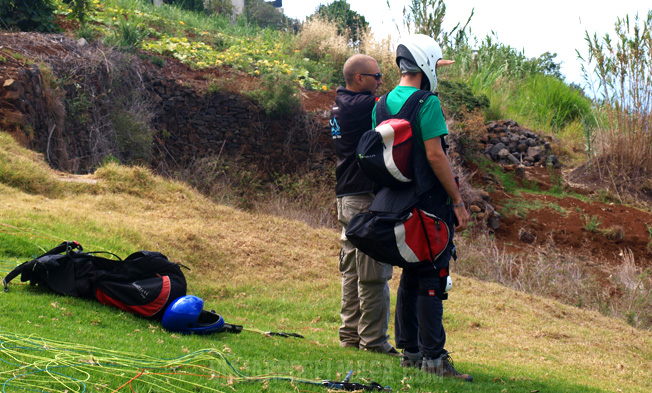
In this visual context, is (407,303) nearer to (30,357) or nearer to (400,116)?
(400,116)

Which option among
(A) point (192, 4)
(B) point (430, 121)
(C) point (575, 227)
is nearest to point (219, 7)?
(A) point (192, 4)

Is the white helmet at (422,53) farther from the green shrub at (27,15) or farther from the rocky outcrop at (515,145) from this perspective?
the rocky outcrop at (515,145)

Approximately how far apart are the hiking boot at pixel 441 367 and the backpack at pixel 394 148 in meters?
1.11

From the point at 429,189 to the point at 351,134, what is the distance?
120 cm

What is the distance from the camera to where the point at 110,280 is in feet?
15.9

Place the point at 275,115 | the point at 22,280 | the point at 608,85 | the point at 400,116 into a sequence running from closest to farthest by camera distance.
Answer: the point at 400,116, the point at 22,280, the point at 608,85, the point at 275,115

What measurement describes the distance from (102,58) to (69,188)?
4994mm

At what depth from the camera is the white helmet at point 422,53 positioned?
3.93 meters

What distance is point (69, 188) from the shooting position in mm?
8953

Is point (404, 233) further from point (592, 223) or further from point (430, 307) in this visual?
point (592, 223)

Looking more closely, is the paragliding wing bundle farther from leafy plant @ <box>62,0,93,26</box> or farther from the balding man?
leafy plant @ <box>62,0,93,26</box>

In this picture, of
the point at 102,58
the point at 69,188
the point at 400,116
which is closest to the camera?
the point at 400,116

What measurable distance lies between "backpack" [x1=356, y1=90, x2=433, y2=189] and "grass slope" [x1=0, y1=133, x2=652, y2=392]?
1234mm

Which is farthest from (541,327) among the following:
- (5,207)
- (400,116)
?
(5,207)
